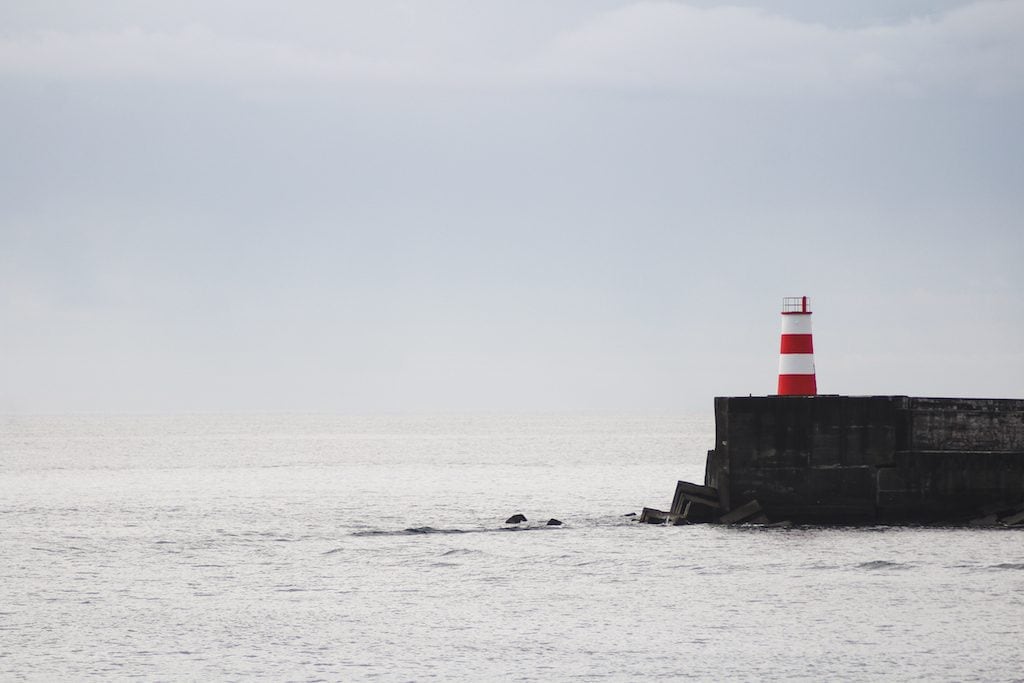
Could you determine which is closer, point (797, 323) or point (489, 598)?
point (489, 598)

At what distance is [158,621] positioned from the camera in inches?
585

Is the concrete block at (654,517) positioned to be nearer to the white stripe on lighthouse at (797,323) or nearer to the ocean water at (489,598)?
the ocean water at (489,598)

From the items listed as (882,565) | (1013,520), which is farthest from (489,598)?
(1013,520)

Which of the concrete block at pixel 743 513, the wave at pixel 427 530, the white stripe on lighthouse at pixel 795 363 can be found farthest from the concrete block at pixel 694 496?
A: the wave at pixel 427 530

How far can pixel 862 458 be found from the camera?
2155 cm

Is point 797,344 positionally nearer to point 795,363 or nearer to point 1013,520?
point 795,363

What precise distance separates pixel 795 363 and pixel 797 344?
325 mm

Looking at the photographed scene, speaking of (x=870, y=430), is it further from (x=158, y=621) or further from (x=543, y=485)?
(x=543, y=485)

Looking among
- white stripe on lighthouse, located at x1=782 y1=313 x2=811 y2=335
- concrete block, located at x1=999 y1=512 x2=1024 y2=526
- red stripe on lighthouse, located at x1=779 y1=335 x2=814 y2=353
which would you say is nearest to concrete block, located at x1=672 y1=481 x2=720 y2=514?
red stripe on lighthouse, located at x1=779 y1=335 x2=814 y2=353

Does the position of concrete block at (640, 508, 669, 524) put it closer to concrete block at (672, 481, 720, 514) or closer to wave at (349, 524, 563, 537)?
concrete block at (672, 481, 720, 514)

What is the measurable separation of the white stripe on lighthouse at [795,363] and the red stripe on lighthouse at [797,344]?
7 centimetres

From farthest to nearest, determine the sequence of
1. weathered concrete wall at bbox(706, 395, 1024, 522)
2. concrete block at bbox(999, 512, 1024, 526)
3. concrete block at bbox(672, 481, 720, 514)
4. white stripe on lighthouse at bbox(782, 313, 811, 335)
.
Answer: concrete block at bbox(672, 481, 720, 514), white stripe on lighthouse at bbox(782, 313, 811, 335), concrete block at bbox(999, 512, 1024, 526), weathered concrete wall at bbox(706, 395, 1024, 522)

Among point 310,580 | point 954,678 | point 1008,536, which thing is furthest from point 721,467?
point 954,678

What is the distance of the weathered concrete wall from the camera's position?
70.2 ft
